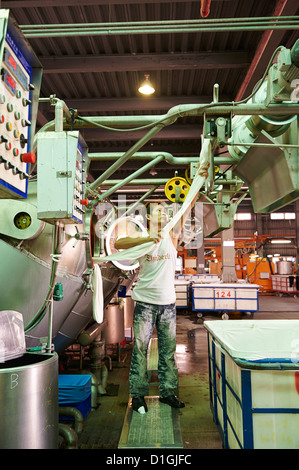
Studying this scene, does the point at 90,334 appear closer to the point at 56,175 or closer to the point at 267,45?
the point at 56,175

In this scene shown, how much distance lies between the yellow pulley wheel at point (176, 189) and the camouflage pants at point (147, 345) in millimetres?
1839

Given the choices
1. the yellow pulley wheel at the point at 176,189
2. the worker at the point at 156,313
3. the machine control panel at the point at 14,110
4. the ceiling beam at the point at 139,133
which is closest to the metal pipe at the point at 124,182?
the worker at the point at 156,313

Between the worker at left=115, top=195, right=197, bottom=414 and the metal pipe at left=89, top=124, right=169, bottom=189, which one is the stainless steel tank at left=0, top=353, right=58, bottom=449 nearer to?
the worker at left=115, top=195, right=197, bottom=414

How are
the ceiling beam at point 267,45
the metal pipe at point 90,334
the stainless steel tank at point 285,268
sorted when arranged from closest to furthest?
the ceiling beam at point 267,45 → the metal pipe at point 90,334 → the stainless steel tank at point 285,268

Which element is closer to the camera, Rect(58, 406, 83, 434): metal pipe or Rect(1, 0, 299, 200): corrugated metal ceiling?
Rect(58, 406, 83, 434): metal pipe

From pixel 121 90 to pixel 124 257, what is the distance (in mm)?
4362

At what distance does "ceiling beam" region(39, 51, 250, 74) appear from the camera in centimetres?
480

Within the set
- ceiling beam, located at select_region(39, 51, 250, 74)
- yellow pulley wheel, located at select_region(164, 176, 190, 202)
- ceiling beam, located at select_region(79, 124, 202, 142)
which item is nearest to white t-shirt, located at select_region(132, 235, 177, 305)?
yellow pulley wheel, located at select_region(164, 176, 190, 202)

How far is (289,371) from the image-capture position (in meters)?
1.71

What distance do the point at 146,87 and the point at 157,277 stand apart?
3781mm

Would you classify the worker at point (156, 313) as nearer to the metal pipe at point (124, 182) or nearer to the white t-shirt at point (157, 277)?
the white t-shirt at point (157, 277)

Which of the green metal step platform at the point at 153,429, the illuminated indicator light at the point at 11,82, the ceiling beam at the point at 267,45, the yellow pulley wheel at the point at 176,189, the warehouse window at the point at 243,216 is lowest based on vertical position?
the green metal step platform at the point at 153,429

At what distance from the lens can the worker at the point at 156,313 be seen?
270 cm

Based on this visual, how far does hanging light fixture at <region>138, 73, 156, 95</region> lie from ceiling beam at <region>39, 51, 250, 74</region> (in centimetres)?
47
